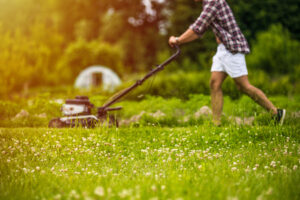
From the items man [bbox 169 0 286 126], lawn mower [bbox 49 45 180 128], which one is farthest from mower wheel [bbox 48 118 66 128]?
man [bbox 169 0 286 126]

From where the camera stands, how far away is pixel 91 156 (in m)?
3.81

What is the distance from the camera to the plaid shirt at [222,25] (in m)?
5.23

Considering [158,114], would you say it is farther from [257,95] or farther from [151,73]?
[257,95]

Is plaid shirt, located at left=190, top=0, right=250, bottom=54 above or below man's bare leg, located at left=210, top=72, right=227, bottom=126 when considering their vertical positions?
above

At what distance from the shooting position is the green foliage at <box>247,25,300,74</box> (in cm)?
1814

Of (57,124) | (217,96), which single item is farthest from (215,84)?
(57,124)

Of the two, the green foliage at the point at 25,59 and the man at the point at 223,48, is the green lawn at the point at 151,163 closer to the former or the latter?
the man at the point at 223,48

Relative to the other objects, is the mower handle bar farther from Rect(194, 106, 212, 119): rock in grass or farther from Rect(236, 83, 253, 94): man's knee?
Rect(194, 106, 212, 119): rock in grass

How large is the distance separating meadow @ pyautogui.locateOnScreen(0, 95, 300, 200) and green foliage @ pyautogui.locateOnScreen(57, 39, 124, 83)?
2124 centimetres

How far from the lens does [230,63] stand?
5254mm

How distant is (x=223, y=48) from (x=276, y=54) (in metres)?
14.6

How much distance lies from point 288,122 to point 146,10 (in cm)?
3480

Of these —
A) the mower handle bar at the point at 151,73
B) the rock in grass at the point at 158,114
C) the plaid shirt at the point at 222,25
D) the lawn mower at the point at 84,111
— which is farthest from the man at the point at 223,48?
the rock in grass at the point at 158,114

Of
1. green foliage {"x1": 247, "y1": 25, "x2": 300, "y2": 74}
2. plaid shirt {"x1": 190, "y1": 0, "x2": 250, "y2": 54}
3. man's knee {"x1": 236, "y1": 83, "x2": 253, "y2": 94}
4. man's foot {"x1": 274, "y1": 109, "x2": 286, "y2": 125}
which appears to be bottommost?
man's foot {"x1": 274, "y1": 109, "x2": 286, "y2": 125}
